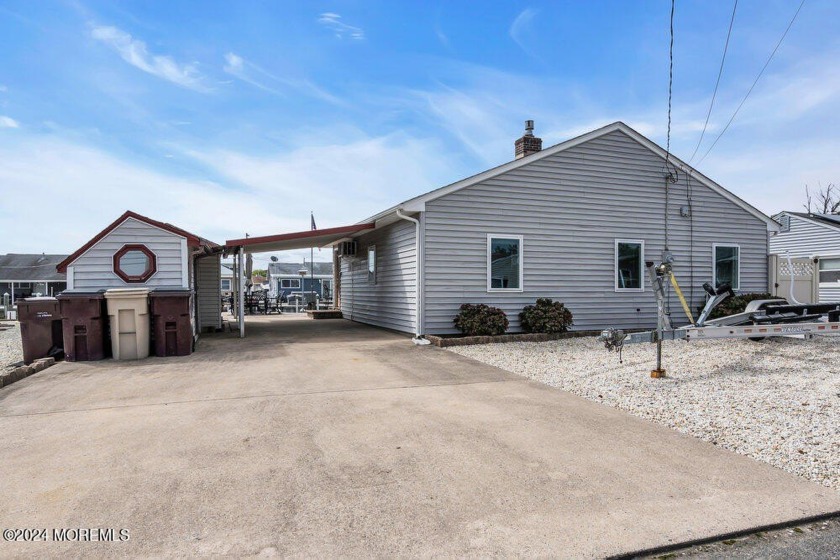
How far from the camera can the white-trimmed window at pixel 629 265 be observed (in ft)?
40.3

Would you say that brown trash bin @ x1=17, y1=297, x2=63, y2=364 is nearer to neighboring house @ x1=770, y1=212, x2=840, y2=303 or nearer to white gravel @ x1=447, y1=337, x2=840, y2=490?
white gravel @ x1=447, y1=337, x2=840, y2=490

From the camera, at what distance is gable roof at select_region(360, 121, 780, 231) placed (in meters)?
10.5

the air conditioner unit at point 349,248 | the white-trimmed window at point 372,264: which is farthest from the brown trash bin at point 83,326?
the air conditioner unit at point 349,248

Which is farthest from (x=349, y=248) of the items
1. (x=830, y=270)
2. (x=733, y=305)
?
(x=830, y=270)

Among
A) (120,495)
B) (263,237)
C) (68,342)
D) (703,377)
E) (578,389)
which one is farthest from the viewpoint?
(263,237)

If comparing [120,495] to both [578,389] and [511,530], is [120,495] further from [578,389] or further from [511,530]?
[578,389]

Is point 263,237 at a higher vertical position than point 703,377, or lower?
higher

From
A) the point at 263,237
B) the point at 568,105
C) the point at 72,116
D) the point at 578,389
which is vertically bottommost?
the point at 578,389

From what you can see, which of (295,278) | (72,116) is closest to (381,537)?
(72,116)

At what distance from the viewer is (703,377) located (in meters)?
6.71

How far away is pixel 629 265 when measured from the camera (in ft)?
40.9

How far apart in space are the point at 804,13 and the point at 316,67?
1053 centimetres

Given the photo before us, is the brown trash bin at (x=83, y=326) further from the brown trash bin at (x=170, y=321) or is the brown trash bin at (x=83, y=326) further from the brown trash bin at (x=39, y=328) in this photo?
the brown trash bin at (x=170, y=321)

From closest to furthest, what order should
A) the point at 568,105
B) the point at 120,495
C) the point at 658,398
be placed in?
the point at 120,495 → the point at 658,398 → the point at 568,105
